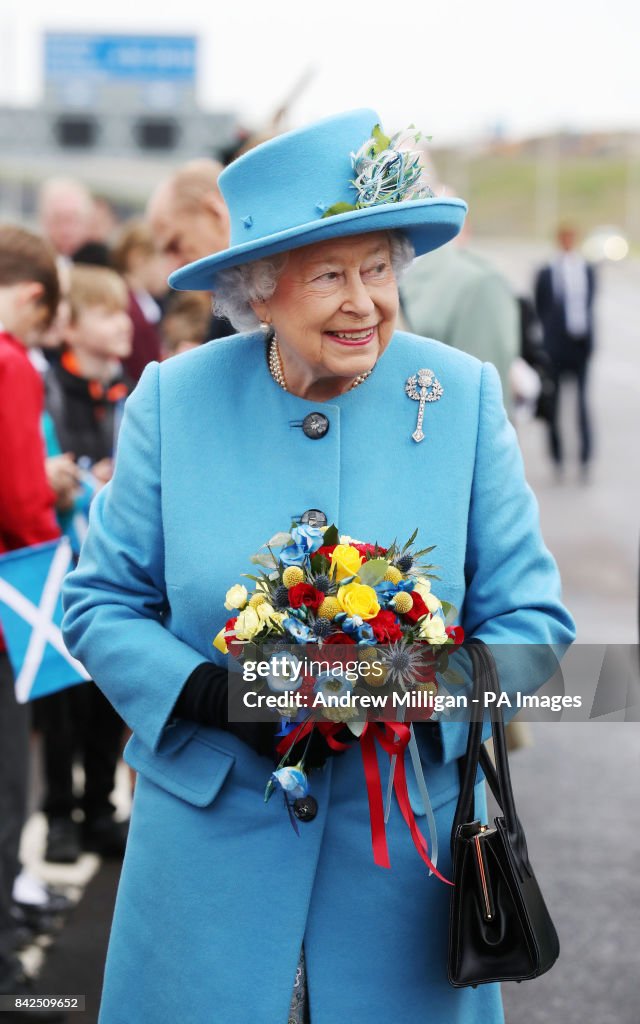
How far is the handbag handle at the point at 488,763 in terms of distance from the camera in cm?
222

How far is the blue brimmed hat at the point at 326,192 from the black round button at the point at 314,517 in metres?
0.46

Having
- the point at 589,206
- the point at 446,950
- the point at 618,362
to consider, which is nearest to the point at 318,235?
the point at 446,950

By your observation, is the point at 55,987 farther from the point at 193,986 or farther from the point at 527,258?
the point at 527,258

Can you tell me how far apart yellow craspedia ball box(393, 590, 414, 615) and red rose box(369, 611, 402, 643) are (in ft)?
0.08

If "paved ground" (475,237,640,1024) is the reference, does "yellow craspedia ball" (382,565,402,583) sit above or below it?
above

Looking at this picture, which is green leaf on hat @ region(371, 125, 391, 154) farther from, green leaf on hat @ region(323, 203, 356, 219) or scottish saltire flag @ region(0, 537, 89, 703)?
scottish saltire flag @ region(0, 537, 89, 703)

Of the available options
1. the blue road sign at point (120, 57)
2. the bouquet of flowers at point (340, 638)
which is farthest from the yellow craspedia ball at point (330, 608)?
the blue road sign at point (120, 57)

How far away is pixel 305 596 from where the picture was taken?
2193mm

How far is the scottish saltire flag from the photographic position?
392cm

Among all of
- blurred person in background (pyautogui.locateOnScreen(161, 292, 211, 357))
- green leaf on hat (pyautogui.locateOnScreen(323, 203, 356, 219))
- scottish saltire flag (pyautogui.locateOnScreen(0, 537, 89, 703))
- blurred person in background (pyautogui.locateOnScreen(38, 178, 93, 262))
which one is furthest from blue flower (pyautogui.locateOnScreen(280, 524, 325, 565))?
blurred person in background (pyautogui.locateOnScreen(38, 178, 93, 262))

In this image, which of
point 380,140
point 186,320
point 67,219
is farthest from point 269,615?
point 67,219

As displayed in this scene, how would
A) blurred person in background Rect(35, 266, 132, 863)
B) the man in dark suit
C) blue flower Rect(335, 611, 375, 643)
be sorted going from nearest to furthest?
blue flower Rect(335, 611, 375, 643)
blurred person in background Rect(35, 266, 132, 863)
the man in dark suit

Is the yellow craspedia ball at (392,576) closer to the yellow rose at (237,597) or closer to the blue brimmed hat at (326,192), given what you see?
the yellow rose at (237,597)

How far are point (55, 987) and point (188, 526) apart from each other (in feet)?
7.50
